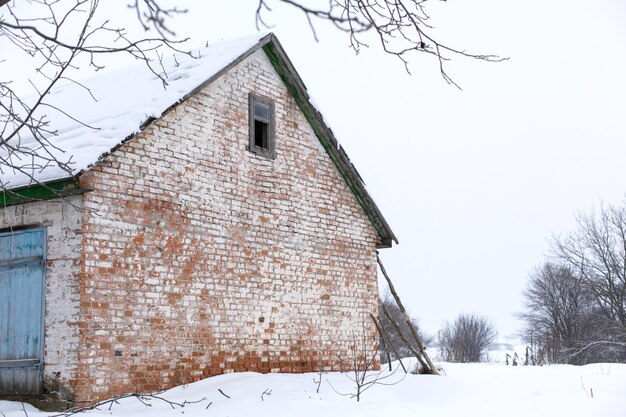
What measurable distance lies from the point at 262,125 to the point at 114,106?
2.55 m

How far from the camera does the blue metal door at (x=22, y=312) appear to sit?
857 cm

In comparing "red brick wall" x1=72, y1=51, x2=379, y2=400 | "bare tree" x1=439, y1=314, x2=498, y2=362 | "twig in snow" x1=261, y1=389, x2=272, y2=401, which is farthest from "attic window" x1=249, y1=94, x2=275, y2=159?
"bare tree" x1=439, y1=314, x2=498, y2=362

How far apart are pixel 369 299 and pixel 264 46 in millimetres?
4815

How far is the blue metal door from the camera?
8.57m

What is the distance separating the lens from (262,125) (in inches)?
456

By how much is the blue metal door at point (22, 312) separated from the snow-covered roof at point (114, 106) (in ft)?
2.66

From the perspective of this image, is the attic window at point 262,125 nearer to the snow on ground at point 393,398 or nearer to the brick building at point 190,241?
the brick building at point 190,241

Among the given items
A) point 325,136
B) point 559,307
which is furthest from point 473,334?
point 325,136

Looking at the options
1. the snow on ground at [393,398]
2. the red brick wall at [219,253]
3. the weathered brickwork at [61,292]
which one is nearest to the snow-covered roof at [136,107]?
the red brick wall at [219,253]

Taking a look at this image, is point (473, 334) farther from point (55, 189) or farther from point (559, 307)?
point (55, 189)

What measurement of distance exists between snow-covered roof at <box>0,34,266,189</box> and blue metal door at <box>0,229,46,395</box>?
0.81m

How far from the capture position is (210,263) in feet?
32.7

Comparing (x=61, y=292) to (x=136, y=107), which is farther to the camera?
Answer: (x=136, y=107)

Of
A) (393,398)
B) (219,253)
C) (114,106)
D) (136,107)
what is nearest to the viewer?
(393,398)
